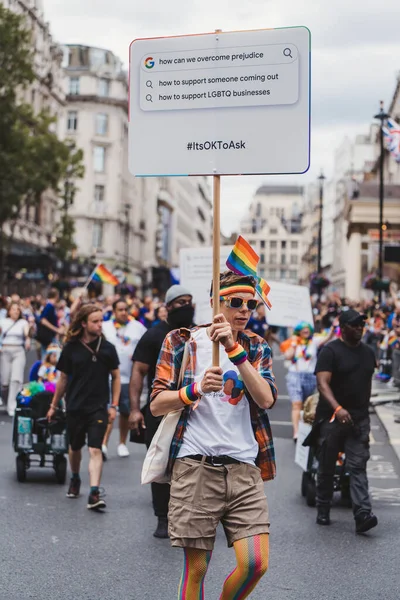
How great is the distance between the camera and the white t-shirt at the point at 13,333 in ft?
53.1

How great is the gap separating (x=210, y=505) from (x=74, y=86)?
9051 cm

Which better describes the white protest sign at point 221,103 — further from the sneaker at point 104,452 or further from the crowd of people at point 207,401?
the sneaker at point 104,452

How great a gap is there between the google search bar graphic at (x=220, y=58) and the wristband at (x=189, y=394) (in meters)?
1.50

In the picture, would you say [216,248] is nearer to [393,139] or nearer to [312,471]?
[312,471]

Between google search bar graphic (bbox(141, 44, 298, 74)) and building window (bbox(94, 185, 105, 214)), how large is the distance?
3335 inches

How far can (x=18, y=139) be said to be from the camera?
32250 millimetres

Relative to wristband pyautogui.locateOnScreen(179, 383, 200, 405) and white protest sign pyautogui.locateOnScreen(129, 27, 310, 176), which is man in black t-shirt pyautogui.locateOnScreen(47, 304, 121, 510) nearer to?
white protest sign pyautogui.locateOnScreen(129, 27, 310, 176)

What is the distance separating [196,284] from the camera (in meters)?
15.3

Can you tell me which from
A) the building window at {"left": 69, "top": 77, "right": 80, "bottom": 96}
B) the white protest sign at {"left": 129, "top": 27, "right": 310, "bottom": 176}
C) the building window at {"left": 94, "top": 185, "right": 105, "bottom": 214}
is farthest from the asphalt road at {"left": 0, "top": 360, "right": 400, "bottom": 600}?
the building window at {"left": 69, "top": 77, "right": 80, "bottom": 96}

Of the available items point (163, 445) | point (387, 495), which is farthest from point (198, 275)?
point (163, 445)

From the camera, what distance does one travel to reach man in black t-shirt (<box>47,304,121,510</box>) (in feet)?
30.0

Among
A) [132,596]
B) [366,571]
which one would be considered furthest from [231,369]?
[366,571]

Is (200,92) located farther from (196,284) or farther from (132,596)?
(196,284)

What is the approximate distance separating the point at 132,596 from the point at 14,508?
286 cm
